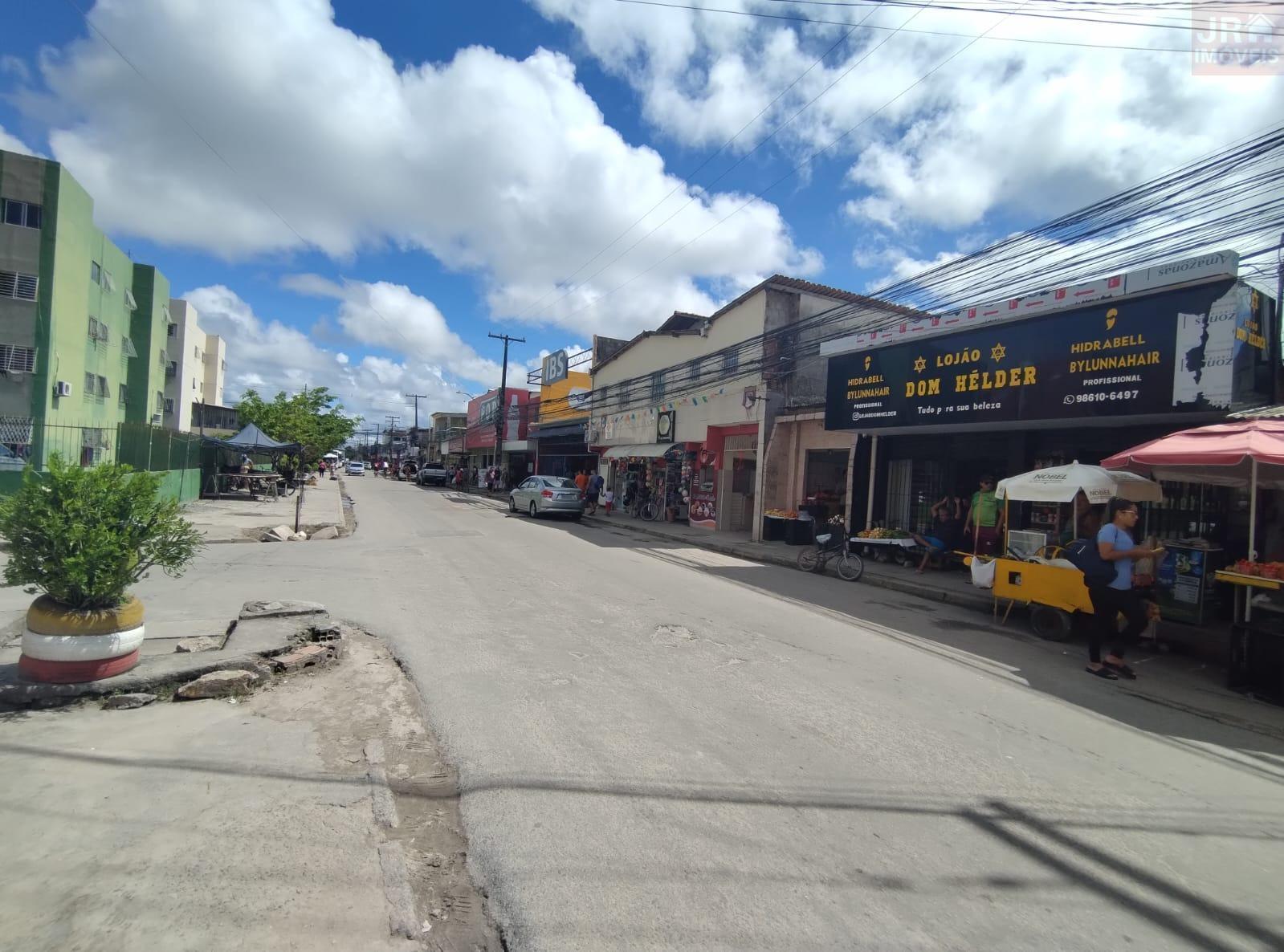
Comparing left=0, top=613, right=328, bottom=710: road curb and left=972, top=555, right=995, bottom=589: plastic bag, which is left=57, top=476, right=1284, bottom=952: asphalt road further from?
left=972, top=555, right=995, bottom=589: plastic bag

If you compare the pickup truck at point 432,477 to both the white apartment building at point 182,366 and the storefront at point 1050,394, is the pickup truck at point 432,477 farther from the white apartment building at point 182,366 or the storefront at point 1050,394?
the storefront at point 1050,394

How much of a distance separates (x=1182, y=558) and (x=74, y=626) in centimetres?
1203

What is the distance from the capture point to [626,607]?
895cm

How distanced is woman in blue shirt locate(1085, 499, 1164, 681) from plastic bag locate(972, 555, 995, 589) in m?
2.53

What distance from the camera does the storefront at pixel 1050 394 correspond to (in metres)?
10.0

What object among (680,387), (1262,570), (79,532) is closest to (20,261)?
(680,387)

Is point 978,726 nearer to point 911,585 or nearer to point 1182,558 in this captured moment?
point 1182,558

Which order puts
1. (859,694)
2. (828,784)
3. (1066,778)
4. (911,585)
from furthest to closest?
(911,585)
(859,694)
(1066,778)
(828,784)

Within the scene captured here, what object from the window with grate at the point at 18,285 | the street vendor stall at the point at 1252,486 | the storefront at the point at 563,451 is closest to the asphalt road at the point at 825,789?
the street vendor stall at the point at 1252,486

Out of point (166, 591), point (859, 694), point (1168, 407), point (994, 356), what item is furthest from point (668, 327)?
point (859, 694)

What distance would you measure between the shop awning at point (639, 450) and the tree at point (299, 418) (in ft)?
46.4

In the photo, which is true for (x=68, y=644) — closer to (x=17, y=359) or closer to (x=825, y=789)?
(x=825, y=789)

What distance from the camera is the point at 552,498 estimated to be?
77.2 feet

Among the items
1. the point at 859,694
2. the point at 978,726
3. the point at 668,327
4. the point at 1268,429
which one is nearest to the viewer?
the point at 978,726
